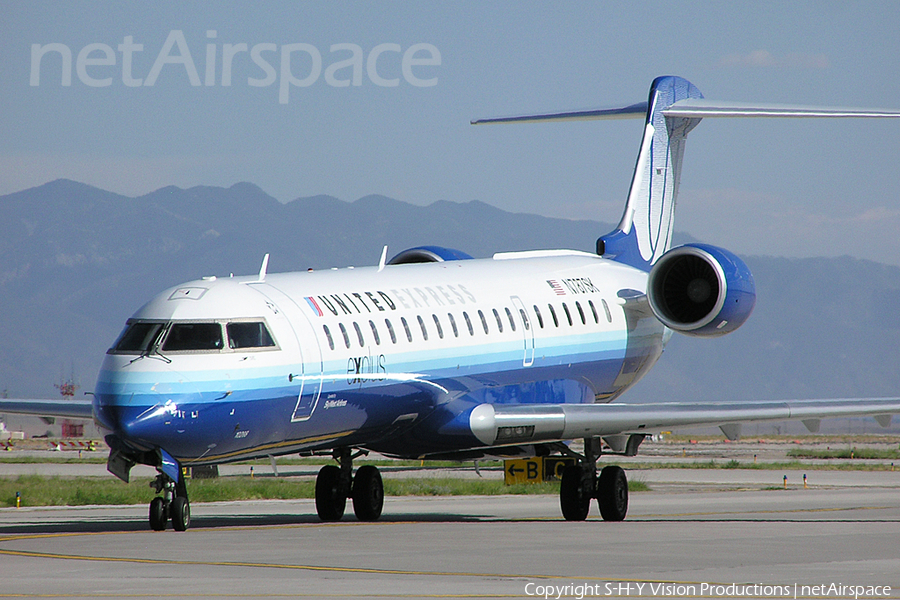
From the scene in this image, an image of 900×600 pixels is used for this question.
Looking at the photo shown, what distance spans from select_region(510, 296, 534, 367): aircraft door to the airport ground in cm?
289

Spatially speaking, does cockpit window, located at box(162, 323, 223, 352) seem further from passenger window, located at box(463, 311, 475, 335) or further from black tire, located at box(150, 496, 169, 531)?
passenger window, located at box(463, 311, 475, 335)

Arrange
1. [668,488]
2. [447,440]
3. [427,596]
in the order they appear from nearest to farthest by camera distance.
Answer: [427,596] → [447,440] → [668,488]

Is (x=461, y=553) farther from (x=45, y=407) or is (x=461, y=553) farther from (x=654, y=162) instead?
(x=654, y=162)

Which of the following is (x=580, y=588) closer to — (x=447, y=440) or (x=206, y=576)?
(x=206, y=576)

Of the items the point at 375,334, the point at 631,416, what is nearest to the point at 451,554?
the point at 375,334

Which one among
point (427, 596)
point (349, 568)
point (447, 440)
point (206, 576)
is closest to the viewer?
point (427, 596)

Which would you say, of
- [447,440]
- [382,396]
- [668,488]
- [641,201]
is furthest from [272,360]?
[668,488]

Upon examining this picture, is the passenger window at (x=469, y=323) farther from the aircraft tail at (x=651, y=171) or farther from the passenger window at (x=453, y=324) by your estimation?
the aircraft tail at (x=651, y=171)

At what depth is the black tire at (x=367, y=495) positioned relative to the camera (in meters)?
25.7

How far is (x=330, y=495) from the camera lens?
2569 centimetres

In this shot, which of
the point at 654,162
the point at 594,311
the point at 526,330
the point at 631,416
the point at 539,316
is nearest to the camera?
the point at 631,416

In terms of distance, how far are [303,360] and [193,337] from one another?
1.80 meters

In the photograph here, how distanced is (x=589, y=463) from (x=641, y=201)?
8907 millimetres

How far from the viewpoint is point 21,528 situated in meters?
23.3
